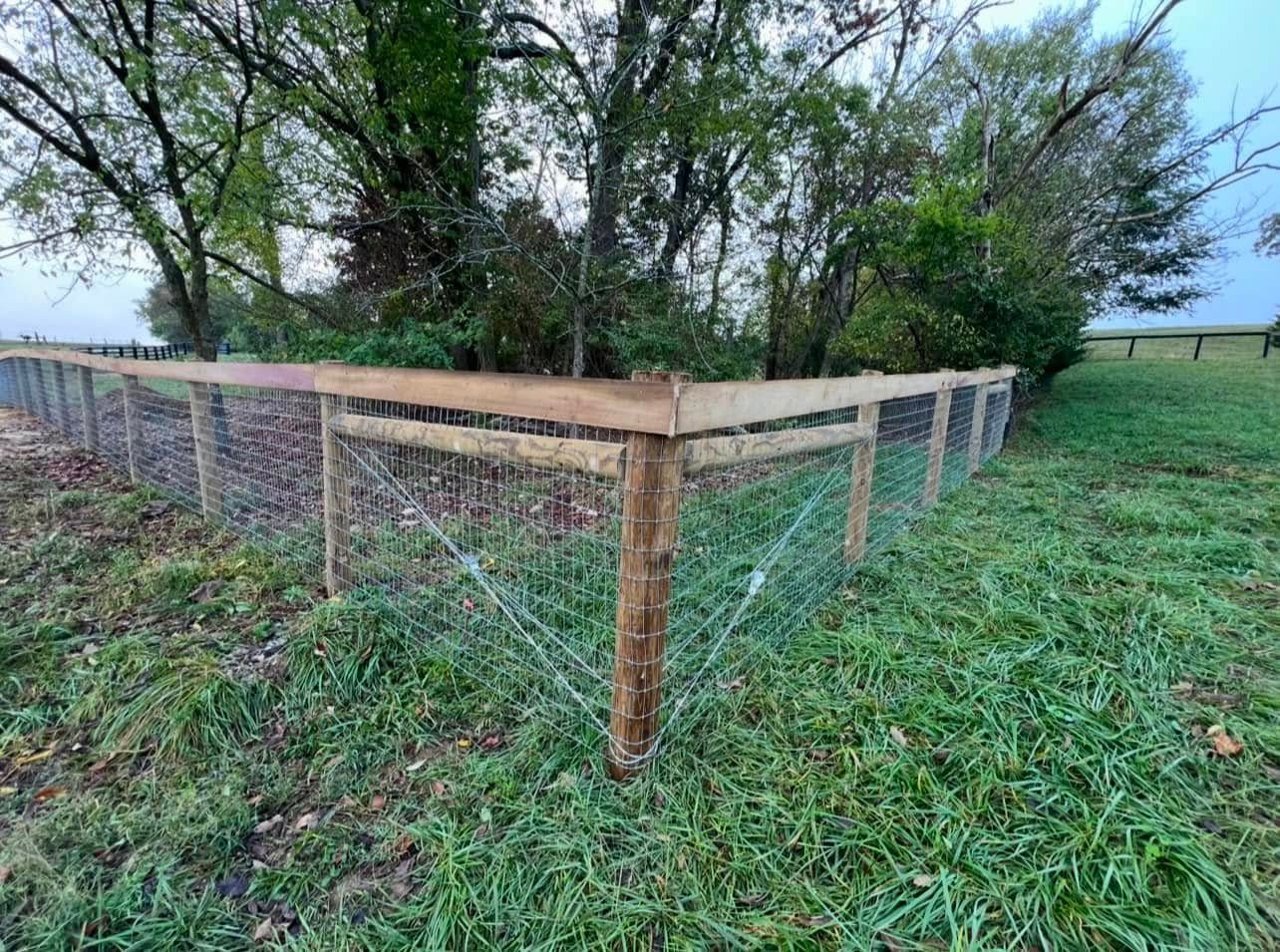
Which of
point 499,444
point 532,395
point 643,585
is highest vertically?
point 532,395

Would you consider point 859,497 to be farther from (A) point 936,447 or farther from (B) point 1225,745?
(B) point 1225,745

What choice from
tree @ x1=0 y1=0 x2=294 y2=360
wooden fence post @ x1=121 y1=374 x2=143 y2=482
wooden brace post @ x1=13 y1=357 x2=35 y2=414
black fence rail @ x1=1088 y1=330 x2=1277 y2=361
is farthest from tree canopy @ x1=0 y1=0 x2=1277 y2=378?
black fence rail @ x1=1088 y1=330 x2=1277 y2=361

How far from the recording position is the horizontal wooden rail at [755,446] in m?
1.73

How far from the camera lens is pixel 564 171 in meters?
6.22

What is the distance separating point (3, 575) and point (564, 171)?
5.75 m

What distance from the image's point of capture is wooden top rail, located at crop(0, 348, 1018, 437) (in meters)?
Result: 1.47

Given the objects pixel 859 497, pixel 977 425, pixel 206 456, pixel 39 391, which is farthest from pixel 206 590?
pixel 39 391

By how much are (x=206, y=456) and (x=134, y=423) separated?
1611 millimetres

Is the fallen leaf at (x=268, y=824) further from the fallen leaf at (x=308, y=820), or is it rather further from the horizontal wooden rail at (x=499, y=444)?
the horizontal wooden rail at (x=499, y=444)

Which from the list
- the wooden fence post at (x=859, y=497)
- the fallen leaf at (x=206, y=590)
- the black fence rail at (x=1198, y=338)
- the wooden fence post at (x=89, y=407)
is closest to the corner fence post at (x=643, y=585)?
the wooden fence post at (x=859, y=497)

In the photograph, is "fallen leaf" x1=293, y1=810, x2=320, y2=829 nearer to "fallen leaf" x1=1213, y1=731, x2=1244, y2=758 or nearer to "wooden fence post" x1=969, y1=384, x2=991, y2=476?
"fallen leaf" x1=1213, y1=731, x2=1244, y2=758

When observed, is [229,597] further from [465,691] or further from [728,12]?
[728,12]

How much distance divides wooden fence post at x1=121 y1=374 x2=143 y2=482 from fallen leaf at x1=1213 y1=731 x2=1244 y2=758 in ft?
22.4

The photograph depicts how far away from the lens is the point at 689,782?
172cm
